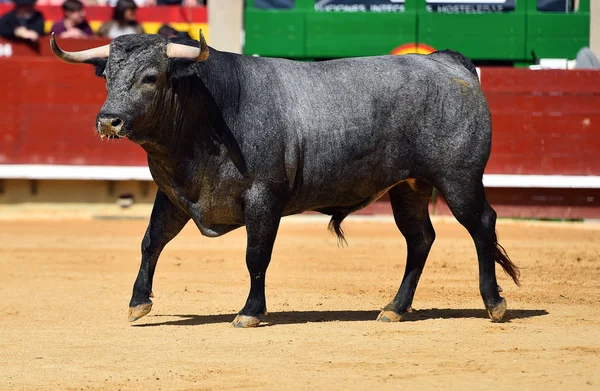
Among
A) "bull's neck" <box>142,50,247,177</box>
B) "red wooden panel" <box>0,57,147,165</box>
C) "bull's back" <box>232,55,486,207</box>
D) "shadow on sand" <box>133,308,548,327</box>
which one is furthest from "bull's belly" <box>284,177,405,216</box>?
"red wooden panel" <box>0,57,147,165</box>

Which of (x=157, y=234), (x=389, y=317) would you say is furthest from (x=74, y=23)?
(x=389, y=317)

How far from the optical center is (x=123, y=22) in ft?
41.5

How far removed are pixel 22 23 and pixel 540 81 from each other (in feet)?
17.0

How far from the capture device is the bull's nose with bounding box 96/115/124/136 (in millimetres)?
5906

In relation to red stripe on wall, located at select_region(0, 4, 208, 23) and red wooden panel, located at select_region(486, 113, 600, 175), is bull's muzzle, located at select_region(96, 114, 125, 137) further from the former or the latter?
red stripe on wall, located at select_region(0, 4, 208, 23)

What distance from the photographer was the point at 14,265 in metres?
9.05

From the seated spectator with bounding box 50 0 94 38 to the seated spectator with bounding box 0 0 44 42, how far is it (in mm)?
239

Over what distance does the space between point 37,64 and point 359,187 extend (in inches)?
261

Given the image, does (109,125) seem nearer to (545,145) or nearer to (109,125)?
(109,125)

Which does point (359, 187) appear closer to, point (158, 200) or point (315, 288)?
point (158, 200)

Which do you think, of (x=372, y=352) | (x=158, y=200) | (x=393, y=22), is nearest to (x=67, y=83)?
(x=393, y=22)

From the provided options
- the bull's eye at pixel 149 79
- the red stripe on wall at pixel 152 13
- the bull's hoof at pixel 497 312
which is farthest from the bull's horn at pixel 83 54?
the red stripe on wall at pixel 152 13

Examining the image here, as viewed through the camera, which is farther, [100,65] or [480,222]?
[480,222]

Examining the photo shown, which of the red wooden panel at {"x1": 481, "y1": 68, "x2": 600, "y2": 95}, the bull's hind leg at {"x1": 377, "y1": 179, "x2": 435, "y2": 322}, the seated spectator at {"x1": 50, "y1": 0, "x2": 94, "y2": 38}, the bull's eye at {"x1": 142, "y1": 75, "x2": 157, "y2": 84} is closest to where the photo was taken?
the bull's eye at {"x1": 142, "y1": 75, "x2": 157, "y2": 84}
